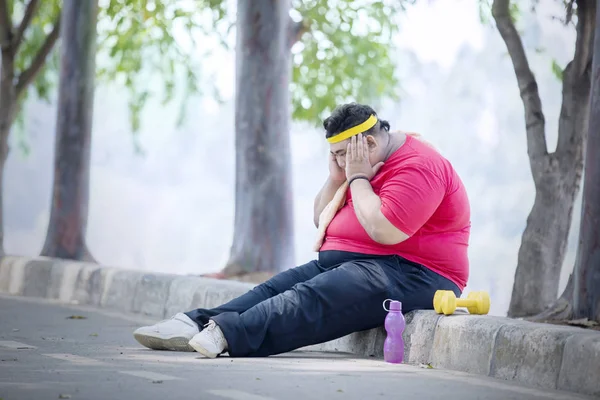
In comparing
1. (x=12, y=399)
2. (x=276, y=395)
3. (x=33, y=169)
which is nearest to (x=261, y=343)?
(x=276, y=395)

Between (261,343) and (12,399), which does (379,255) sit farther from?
(12,399)

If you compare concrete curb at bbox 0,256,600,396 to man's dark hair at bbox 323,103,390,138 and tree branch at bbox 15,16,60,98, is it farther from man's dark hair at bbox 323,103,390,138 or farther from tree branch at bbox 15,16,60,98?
tree branch at bbox 15,16,60,98

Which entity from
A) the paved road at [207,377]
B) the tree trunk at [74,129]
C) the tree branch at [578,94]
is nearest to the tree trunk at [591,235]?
the paved road at [207,377]

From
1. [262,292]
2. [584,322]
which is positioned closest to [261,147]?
[262,292]

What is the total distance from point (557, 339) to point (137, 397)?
189 centimetres

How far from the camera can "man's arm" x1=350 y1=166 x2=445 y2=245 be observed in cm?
563

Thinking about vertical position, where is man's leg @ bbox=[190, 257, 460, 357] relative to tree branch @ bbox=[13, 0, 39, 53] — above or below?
below

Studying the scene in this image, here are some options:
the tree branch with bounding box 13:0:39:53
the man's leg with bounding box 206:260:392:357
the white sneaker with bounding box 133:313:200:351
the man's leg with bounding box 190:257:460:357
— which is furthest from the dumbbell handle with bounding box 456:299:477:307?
the tree branch with bounding box 13:0:39:53

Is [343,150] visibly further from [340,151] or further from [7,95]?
[7,95]

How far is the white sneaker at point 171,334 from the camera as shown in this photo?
601cm

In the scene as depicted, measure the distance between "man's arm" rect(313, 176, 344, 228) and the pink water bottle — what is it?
0.88 m

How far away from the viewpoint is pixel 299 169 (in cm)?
2825

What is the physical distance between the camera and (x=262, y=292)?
621cm

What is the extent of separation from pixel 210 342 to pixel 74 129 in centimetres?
721
